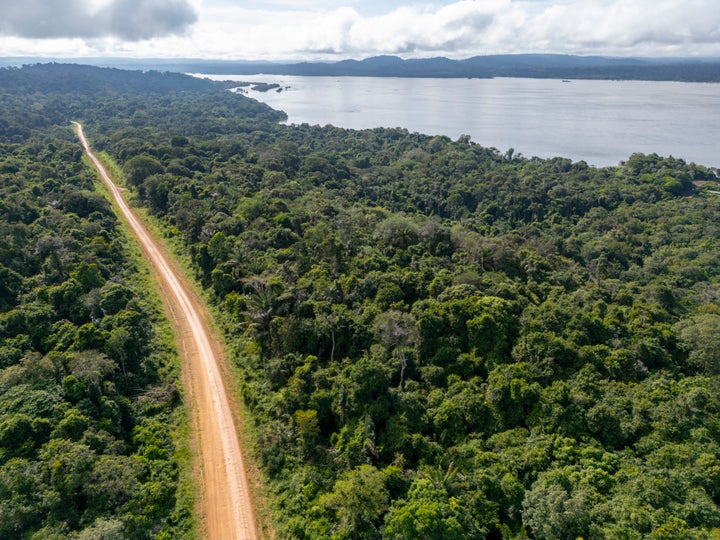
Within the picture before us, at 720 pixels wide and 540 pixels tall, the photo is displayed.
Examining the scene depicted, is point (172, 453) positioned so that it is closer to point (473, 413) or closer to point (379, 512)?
point (379, 512)

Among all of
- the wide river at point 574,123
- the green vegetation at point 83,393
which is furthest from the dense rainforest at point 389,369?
the wide river at point 574,123

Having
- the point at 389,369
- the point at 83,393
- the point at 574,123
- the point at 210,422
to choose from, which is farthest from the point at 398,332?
the point at 574,123

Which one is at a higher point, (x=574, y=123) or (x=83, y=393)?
(x=574, y=123)

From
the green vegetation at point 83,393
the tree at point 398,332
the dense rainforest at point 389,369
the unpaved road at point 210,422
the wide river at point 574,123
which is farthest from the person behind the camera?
the wide river at point 574,123

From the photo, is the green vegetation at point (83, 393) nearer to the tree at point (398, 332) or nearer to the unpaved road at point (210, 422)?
the unpaved road at point (210, 422)

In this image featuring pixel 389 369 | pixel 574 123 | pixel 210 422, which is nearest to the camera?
pixel 210 422

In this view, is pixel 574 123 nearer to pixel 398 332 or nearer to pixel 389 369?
pixel 398 332

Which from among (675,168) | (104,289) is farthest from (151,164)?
(675,168)
